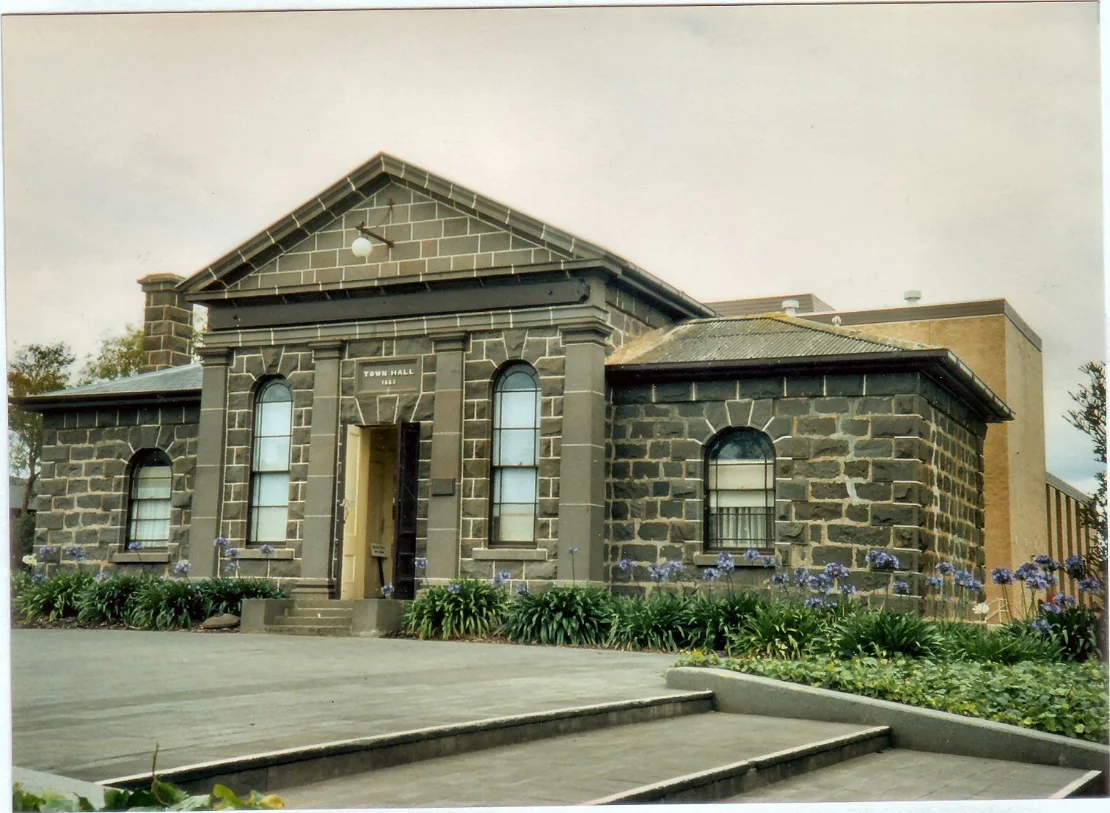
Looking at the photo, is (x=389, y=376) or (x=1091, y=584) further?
(x=389, y=376)

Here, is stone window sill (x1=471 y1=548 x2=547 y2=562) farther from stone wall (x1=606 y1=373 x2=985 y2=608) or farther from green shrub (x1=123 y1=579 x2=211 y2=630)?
green shrub (x1=123 y1=579 x2=211 y2=630)

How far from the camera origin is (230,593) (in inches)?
637

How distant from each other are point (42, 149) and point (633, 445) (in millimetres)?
8379

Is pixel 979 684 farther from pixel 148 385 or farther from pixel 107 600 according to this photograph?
pixel 148 385

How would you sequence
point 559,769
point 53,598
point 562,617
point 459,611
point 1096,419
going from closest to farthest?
point 559,769 → point 1096,419 → point 562,617 → point 459,611 → point 53,598

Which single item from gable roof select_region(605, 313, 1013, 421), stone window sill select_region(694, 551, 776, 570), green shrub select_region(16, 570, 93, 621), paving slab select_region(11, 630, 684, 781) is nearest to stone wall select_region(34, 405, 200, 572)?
green shrub select_region(16, 570, 93, 621)

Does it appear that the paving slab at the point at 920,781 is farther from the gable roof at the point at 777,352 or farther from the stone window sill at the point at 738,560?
the gable roof at the point at 777,352

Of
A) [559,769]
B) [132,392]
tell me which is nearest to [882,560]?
[559,769]

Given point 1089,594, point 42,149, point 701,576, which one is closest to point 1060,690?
point 1089,594

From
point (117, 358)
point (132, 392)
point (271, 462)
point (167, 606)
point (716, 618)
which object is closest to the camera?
point (716, 618)

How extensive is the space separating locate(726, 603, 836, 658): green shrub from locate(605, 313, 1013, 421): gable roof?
3.58m

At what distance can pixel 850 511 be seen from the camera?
14.4 meters

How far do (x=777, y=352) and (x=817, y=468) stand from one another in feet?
4.94

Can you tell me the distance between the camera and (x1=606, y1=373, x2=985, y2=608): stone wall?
1431 cm
